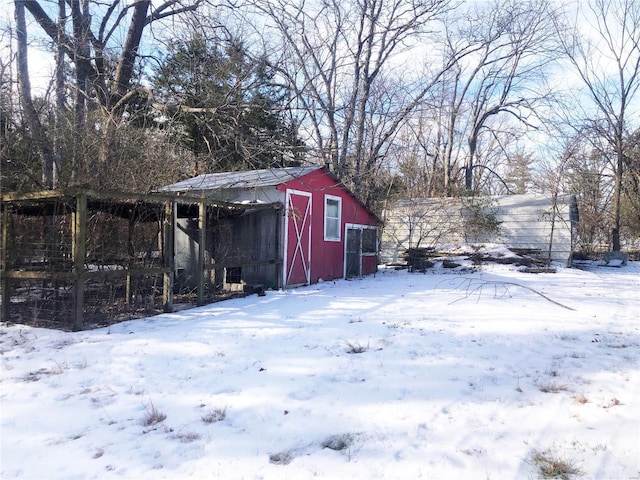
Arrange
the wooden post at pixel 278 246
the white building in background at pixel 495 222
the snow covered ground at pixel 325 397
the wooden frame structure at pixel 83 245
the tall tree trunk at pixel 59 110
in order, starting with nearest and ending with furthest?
the snow covered ground at pixel 325 397
the wooden frame structure at pixel 83 245
the tall tree trunk at pixel 59 110
the wooden post at pixel 278 246
the white building in background at pixel 495 222

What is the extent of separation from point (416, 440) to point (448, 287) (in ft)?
29.9

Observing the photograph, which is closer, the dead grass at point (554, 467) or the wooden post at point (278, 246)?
the dead grass at point (554, 467)

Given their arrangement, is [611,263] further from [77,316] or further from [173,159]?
[77,316]

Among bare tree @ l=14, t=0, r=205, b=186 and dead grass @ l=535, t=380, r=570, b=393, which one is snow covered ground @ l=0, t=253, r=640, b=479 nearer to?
dead grass @ l=535, t=380, r=570, b=393

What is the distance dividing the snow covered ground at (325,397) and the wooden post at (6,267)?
684mm

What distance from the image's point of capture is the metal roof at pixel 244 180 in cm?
1120

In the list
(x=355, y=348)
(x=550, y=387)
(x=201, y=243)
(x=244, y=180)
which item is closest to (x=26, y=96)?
(x=244, y=180)

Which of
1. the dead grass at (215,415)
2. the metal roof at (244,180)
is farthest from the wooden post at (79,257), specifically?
the metal roof at (244,180)

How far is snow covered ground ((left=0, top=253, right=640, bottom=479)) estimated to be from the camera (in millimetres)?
2777

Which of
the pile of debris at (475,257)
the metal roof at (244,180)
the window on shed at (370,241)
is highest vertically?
the metal roof at (244,180)

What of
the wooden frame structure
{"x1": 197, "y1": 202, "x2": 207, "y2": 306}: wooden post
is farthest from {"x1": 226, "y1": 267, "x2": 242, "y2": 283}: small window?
{"x1": 197, "y1": 202, "x2": 207, "y2": 306}: wooden post

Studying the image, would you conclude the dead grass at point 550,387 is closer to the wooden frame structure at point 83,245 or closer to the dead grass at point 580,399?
the dead grass at point 580,399

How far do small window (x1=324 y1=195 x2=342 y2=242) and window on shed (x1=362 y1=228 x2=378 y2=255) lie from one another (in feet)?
7.20

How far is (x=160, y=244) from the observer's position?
29.3ft
